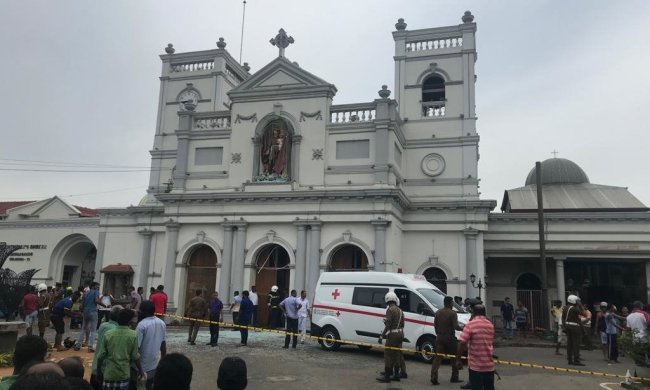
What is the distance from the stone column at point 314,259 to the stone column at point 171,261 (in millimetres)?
7202

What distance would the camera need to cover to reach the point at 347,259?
2384 centimetres

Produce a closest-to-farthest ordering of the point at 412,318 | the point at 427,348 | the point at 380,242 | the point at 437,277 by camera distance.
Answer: the point at 427,348
the point at 412,318
the point at 380,242
the point at 437,277

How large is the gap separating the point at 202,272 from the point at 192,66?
13.7 m

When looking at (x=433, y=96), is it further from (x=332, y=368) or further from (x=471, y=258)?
(x=332, y=368)

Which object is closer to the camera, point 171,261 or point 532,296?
point 171,261

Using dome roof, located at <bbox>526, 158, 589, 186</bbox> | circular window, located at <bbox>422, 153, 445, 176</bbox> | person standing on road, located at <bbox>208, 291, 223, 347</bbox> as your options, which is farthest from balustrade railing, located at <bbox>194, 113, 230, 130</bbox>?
dome roof, located at <bbox>526, 158, 589, 186</bbox>

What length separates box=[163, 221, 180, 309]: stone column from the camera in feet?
82.9

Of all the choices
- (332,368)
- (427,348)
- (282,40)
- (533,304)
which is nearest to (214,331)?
(332,368)

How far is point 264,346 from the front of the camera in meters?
16.8

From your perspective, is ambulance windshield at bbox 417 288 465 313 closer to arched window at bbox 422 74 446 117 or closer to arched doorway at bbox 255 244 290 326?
arched doorway at bbox 255 244 290 326

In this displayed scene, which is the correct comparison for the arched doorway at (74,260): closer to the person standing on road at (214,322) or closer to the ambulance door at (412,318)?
the person standing on road at (214,322)

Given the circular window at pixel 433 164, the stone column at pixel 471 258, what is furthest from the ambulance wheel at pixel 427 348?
the circular window at pixel 433 164

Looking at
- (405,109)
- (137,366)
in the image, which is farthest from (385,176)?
(137,366)

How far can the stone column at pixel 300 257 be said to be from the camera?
23.3 metres
